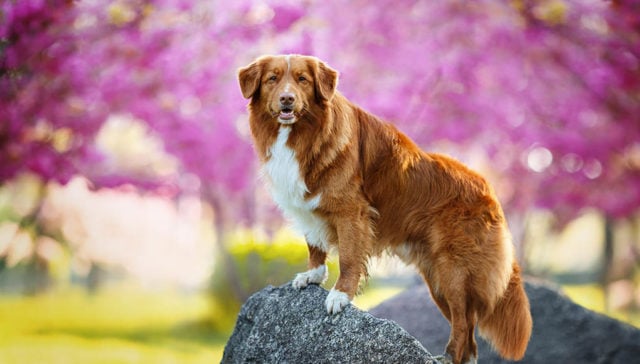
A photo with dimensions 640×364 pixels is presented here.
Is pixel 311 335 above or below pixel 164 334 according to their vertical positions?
below

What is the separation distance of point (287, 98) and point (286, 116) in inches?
4.5

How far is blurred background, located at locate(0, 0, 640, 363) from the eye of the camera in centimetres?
736

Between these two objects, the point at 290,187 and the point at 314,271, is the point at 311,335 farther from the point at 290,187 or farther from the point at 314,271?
the point at 290,187

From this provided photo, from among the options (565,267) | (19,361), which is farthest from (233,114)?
(565,267)

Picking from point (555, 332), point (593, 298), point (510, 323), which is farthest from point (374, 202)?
point (593, 298)

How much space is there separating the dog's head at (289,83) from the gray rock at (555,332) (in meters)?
2.43

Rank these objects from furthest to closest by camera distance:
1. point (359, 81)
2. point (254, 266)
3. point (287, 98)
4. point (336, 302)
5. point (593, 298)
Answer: point (593, 298) → point (359, 81) → point (254, 266) → point (336, 302) → point (287, 98)

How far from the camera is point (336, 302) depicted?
12.5 feet

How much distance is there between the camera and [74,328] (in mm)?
7980

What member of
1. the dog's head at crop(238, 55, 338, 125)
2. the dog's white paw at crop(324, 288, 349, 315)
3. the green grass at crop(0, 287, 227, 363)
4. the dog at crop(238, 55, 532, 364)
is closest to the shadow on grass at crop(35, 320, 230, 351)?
the green grass at crop(0, 287, 227, 363)

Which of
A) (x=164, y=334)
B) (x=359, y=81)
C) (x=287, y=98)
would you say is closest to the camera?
(x=287, y=98)

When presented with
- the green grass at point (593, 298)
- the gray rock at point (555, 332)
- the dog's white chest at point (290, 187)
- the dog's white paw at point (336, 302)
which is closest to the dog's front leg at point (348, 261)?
the dog's white paw at point (336, 302)

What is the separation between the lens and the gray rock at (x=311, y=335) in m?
3.70

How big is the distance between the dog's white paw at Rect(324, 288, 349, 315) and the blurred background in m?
3.57
